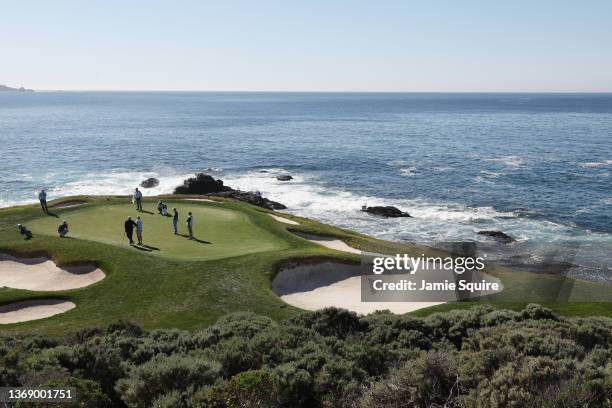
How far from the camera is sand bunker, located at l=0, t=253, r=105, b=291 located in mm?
23672

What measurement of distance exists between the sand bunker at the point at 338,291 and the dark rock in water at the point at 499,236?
1942 cm

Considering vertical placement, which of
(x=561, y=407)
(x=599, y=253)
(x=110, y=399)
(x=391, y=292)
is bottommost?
(x=599, y=253)

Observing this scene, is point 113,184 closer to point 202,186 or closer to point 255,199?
point 202,186

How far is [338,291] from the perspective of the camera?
24438 millimetres

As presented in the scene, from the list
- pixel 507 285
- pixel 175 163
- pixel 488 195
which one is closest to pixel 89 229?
pixel 507 285

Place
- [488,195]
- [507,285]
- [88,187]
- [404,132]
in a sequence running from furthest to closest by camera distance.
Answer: [404,132]
[88,187]
[488,195]
[507,285]

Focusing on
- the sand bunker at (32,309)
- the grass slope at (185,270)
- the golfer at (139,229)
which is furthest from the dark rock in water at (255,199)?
the sand bunker at (32,309)

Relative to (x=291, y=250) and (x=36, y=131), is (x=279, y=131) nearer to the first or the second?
(x=36, y=131)

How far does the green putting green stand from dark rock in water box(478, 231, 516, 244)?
22.9 m

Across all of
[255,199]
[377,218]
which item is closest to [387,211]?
[377,218]

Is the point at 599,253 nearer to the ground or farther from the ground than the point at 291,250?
nearer to the ground

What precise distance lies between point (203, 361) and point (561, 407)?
7.50m

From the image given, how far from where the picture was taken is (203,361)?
11.8m

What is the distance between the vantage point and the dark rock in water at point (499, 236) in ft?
142
